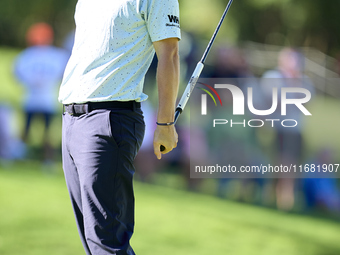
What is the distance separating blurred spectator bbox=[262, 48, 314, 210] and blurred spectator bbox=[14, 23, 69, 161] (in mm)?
1409

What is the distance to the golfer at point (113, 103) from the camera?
1.16 metres

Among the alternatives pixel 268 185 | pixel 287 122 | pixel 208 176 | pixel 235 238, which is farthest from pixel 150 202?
pixel 287 122

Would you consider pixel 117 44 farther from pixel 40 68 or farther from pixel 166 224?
pixel 40 68

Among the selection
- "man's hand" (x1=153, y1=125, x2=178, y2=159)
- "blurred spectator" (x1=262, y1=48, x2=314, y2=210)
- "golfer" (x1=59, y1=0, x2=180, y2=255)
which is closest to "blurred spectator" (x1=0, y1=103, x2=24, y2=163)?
"blurred spectator" (x1=262, y1=48, x2=314, y2=210)

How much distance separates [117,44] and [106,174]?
1.10 feet

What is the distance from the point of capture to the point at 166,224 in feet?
9.37

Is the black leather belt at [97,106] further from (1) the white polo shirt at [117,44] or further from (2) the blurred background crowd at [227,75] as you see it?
(2) the blurred background crowd at [227,75]

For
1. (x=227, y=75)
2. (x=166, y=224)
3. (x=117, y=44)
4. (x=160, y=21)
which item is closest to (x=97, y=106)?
(x=117, y=44)

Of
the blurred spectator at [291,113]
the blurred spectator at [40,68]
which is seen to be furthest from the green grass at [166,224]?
the blurred spectator at [40,68]

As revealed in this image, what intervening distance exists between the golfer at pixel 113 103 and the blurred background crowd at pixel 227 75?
1813 mm

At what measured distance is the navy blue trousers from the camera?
3.78 ft

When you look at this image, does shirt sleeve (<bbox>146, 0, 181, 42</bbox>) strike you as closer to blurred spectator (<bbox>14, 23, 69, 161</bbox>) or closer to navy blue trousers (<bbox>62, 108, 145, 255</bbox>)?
navy blue trousers (<bbox>62, 108, 145, 255</bbox>)

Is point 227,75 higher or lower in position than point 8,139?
higher

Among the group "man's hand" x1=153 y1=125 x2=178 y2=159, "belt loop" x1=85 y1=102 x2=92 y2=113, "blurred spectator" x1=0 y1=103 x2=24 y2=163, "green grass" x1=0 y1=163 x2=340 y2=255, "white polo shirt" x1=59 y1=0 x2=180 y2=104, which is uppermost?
"white polo shirt" x1=59 y1=0 x2=180 y2=104
